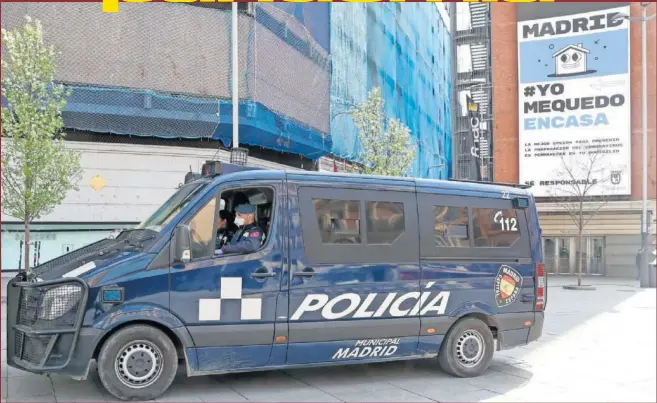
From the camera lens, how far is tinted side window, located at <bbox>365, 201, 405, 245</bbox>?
7367mm

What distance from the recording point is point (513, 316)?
8188 millimetres

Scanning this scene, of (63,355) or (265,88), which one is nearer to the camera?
(63,355)

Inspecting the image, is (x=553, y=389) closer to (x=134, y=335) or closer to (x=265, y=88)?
(x=134, y=335)

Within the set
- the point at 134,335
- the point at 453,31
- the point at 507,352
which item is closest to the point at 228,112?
the point at 507,352

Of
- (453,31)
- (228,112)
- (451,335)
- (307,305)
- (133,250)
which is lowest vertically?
(451,335)

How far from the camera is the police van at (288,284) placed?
6.21 metres

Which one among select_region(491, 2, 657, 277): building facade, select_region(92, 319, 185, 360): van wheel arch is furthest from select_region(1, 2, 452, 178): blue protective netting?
select_region(92, 319, 185, 360): van wheel arch

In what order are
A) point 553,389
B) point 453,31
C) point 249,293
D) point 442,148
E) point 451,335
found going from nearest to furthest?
1. point 249,293
2. point 553,389
3. point 451,335
4. point 453,31
5. point 442,148

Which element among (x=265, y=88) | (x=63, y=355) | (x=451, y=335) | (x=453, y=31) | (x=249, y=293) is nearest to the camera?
(x=63, y=355)

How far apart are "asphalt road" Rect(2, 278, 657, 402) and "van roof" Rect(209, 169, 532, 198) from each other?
7.65ft

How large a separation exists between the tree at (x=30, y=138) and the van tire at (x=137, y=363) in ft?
28.2

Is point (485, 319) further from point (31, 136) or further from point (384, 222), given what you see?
point (31, 136)

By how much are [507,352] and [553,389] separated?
234cm

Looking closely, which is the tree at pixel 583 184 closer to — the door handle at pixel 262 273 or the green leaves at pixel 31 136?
the green leaves at pixel 31 136
